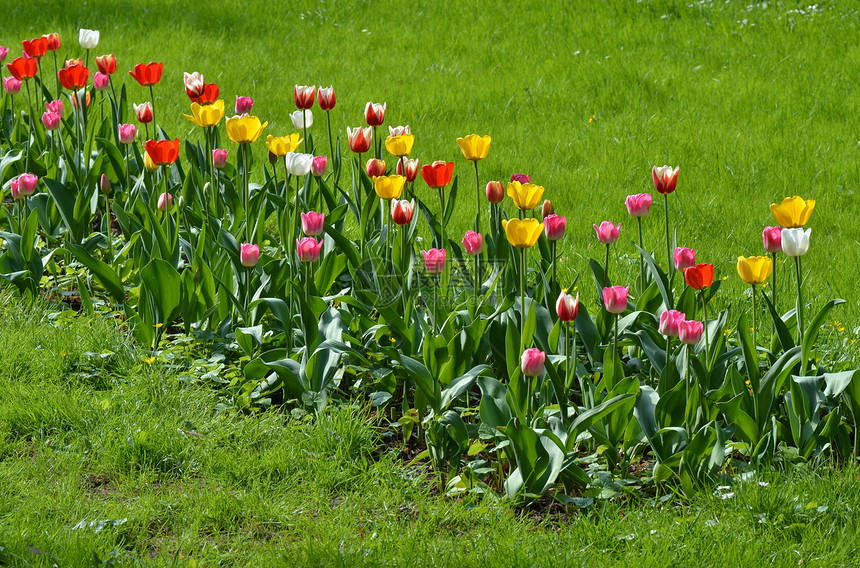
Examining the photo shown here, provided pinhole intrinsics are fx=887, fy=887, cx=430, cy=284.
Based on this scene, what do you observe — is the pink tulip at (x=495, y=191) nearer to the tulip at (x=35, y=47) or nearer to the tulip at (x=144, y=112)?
the tulip at (x=144, y=112)

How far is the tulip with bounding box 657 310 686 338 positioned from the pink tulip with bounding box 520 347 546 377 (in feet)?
1.10

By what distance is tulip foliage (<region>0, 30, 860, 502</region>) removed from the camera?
2457 mm

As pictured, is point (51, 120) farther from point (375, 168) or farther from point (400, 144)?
point (400, 144)

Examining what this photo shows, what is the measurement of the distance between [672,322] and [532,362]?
0.39 metres

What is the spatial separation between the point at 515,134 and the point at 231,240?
9.68 ft

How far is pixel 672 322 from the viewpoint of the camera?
2334 millimetres

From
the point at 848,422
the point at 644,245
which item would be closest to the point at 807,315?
the point at 848,422

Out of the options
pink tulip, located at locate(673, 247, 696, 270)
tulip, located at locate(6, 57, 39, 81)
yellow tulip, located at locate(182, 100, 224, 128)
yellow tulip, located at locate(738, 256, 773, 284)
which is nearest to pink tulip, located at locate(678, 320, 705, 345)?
yellow tulip, located at locate(738, 256, 773, 284)

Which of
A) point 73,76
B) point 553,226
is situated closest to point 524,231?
point 553,226

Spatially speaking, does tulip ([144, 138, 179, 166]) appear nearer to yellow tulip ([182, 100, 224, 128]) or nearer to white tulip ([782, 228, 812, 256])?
yellow tulip ([182, 100, 224, 128])

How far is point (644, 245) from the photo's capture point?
423 centimetres

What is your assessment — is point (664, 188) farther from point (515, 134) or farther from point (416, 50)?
point (416, 50)

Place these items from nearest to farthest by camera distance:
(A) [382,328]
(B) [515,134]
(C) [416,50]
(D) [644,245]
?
(A) [382,328] → (D) [644,245] → (B) [515,134] → (C) [416,50]

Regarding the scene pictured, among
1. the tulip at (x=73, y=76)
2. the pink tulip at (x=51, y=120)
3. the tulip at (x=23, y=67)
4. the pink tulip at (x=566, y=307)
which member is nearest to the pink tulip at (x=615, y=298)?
the pink tulip at (x=566, y=307)
